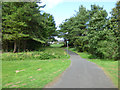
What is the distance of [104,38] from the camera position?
16312mm

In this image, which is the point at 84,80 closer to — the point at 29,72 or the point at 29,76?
the point at 29,76

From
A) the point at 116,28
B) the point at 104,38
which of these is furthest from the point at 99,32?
the point at 116,28

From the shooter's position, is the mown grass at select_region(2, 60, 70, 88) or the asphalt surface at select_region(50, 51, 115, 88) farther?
the mown grass at select_region(2, 60, 70, 88)

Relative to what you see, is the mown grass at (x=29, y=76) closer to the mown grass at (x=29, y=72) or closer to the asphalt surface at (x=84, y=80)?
the mown grass at (x=29, y=72)

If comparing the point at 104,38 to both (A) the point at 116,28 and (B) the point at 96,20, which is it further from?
(B) the point at 96,20

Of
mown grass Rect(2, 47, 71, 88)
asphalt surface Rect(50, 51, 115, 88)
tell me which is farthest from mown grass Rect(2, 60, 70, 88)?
asphalt surface Rect(50, 51, 115, 88)

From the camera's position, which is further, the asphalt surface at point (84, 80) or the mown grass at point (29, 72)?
the mown grass at point (29, 72)

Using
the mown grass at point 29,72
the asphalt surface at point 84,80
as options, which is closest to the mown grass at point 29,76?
the mown grass at point 29,72

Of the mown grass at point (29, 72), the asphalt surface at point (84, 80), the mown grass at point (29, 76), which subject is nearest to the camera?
the asphalt surface at point (84, 80)

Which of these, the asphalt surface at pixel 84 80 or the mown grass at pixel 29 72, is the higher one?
the asphalt surface at pixel 84 80

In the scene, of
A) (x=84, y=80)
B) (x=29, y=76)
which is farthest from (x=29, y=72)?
(x=84, y=80)

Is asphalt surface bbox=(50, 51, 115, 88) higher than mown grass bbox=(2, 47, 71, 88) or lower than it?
higher

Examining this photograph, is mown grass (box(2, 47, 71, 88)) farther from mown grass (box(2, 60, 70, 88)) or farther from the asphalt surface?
the asphalt surface

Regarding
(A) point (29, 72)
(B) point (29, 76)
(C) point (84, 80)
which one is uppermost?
(C) point (84, 80)
